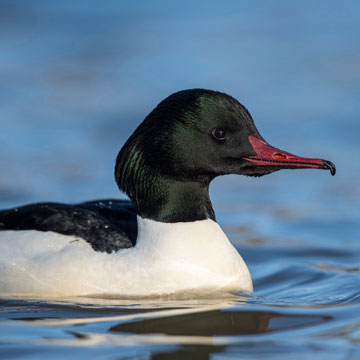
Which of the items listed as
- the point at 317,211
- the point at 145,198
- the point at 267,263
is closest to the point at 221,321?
the point at 145,198

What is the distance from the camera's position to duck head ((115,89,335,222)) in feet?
23.9

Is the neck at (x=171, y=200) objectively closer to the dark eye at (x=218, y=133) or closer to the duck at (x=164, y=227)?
the duck at (x=164, y=227)

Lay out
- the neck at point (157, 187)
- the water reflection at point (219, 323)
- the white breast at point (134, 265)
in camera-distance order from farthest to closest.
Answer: the neck at point (157, 187)
the white breast at point (134, 265)
the water reflection at point (219, 323)

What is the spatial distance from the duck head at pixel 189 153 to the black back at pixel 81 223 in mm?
297

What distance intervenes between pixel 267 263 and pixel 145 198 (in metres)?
2.06

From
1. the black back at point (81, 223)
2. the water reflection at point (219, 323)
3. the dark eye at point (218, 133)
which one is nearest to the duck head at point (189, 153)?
the dark eye at point (218, 133)

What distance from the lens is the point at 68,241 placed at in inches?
293

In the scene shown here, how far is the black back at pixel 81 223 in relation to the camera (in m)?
7.46

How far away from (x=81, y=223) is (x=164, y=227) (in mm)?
612

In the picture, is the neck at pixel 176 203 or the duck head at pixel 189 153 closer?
the duck head at pixel 189 153

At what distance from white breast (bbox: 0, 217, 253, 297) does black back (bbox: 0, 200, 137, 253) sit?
76 mm

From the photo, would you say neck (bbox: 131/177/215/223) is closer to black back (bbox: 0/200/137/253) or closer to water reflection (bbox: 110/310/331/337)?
black back (bbox: 0/200/137/253)

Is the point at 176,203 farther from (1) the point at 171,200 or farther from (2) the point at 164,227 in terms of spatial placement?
(2) the point at 164,227

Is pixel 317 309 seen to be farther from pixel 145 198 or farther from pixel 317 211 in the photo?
pixel 317 211
